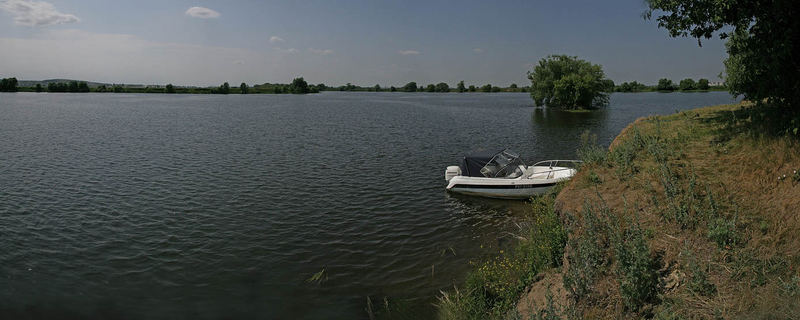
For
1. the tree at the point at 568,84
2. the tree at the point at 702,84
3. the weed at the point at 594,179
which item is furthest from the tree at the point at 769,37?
the tree at the point at 702,84

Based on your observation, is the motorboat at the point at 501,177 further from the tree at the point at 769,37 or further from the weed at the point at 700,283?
the weed at the point at 700,283

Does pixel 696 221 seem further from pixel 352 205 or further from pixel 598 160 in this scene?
pixel 352 205

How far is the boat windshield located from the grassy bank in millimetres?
8231

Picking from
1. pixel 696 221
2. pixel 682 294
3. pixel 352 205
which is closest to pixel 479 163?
pixel 352 205

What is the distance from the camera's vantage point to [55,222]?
1741 centimetres

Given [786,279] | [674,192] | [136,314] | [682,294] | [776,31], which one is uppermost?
[776,31]

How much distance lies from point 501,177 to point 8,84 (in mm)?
221028

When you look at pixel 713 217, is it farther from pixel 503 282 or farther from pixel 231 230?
pixel 231 230

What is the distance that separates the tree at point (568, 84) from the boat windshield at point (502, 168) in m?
63.4

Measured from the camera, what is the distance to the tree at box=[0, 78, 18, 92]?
166 meters

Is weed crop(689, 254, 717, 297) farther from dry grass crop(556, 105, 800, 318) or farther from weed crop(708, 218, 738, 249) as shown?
weed crop(708, 218, 738, 249)

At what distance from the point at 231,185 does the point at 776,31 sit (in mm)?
23768

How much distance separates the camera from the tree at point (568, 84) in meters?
78.9

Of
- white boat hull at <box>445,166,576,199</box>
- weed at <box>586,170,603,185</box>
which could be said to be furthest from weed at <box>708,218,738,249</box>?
white boat hull at <box>445,166,576,199</box>
